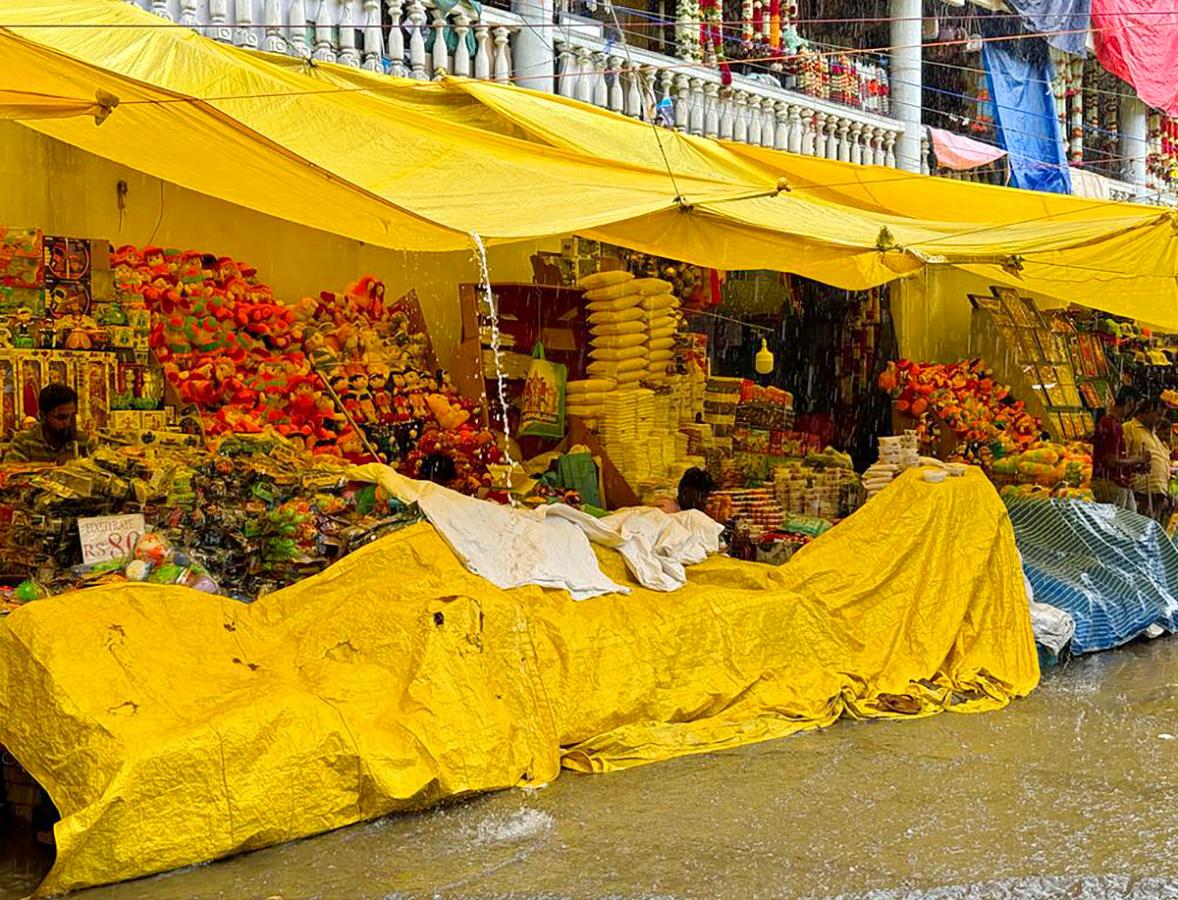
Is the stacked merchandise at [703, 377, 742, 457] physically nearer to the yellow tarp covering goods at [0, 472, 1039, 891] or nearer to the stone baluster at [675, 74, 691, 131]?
the stone baluster at [675, 74, 691, 131]

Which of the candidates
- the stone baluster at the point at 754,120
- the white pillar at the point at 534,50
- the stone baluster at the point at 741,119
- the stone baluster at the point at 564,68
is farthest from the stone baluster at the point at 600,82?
the stone baluster at the point at 754,120

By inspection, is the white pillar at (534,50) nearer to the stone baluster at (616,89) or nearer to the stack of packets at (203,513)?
the stone baluster at (616,89)

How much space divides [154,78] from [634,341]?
4.95 meters

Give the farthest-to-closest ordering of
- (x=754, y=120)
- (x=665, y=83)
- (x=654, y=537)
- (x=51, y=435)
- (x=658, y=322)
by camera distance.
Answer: (x=754, y=120), (x=665, y=83), (x=658, y=322), (x=654, y=537), (x=51, y=435)

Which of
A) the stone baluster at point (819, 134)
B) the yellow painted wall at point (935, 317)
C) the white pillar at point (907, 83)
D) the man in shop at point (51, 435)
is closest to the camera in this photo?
the man in shop at point (51, 435)

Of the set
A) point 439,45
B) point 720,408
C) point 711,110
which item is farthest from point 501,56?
point 720,408

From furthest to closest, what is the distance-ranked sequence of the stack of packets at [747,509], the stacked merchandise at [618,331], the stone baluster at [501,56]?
1. the stacked merchandise at [618,331]
2. the stone baluster at [501,56]
3. the stack of packets at [747,509]

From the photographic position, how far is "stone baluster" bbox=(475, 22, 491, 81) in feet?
29.6

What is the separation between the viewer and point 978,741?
20.0 feet

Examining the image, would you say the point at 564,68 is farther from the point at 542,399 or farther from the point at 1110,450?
the point at 1110,450

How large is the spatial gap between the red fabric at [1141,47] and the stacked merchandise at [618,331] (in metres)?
7.32

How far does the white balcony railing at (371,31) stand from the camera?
25.3 ft

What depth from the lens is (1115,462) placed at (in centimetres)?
1006

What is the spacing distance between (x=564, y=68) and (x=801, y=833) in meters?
6.26
